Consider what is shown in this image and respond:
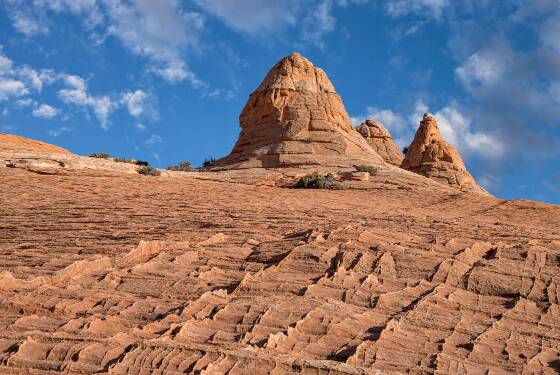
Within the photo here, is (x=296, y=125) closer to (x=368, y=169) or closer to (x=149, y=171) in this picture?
(x=368, y=169)

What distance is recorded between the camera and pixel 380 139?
47500 mm

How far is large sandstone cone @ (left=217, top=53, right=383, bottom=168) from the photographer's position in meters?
27.8

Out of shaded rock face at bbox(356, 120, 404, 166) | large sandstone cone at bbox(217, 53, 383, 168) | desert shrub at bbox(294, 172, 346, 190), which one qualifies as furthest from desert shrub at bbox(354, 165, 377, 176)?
shaded rock face at bbox(356, 120, 404, 166)

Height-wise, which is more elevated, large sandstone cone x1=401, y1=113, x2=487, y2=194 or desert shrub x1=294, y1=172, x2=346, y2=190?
large sandstone cone x1=401, y1=113, x2=487, y2=194

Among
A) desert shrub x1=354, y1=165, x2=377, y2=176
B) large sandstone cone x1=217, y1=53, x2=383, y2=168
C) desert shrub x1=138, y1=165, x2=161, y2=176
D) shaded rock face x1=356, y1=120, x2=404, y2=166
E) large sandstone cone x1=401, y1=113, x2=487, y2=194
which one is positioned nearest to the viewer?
desert shrub x1=138, y1=165, x2=161, y2=176

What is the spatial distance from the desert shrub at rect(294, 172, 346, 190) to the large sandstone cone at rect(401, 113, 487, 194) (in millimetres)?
16684

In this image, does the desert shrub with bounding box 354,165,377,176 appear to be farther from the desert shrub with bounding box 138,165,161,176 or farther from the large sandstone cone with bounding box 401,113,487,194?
the large sandstone cone with bounding box 401,113,487,194

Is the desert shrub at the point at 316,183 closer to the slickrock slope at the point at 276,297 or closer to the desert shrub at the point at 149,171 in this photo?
the desert shrub at the point at 149,171

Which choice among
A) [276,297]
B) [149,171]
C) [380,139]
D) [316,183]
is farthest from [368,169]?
[380,139]

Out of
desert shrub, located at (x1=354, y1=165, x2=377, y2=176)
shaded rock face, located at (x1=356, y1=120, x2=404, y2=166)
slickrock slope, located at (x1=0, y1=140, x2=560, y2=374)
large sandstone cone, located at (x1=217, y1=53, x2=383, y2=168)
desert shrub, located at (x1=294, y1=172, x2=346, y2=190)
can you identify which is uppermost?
shaded rock face, located at (x1=356, y1=120, x2=404, y2=166)

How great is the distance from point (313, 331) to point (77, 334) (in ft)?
6.79

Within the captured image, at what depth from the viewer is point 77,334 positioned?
18.2 ft

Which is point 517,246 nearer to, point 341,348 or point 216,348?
point 341,348

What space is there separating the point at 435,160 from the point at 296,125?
44.6ft
